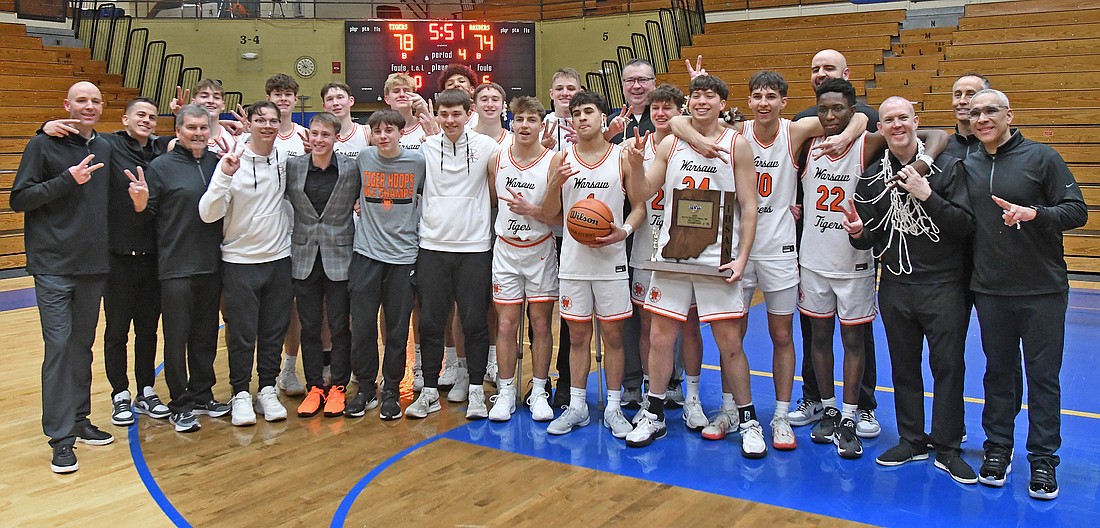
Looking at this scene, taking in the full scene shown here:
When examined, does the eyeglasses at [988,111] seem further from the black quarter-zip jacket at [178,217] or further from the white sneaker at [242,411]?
the white sneaker at [242,411]

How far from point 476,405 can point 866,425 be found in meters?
2.12

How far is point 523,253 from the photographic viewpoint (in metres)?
4.79

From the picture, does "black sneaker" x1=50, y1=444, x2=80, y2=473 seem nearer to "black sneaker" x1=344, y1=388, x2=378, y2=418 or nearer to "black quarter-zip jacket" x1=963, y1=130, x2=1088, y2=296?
"black sneaker" x1=344, y1=388, x2=378, y2=418

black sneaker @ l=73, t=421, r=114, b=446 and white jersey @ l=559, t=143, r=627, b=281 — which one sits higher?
white jersey @ l=559, t=143, r=627, b=281

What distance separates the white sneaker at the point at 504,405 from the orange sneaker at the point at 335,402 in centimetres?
87

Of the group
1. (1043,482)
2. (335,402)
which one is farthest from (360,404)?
(1043,482)

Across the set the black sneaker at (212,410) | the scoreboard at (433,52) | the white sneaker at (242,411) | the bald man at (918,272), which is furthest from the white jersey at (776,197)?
the scoreboard at (433,52)

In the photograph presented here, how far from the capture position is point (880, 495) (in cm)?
378

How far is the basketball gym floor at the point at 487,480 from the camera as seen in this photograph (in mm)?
3584

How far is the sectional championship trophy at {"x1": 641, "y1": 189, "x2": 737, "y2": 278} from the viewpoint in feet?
14.2

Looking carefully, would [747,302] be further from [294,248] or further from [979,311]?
[294,248]

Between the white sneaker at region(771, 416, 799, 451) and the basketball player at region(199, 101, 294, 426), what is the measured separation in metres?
2.70

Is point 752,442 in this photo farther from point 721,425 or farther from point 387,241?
point 387,241

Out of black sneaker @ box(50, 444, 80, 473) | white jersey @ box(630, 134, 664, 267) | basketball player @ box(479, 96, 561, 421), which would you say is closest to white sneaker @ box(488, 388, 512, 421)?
basketball player @ box(479, 96, 561, 421)
